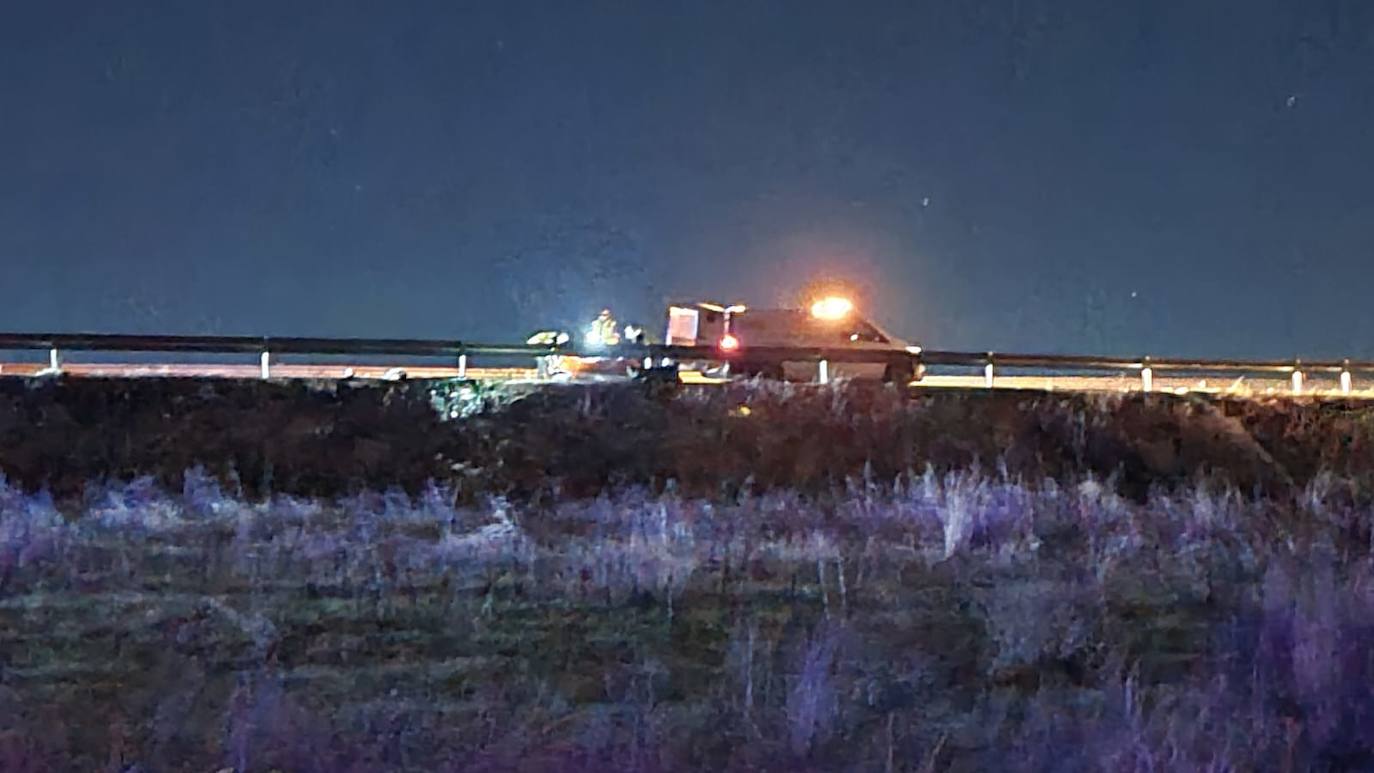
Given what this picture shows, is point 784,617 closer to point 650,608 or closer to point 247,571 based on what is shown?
point 650,608

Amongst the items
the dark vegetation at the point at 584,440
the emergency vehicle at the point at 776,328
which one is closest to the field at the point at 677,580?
the dark vegetation at the point at 584,440

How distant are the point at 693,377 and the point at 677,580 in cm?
1155

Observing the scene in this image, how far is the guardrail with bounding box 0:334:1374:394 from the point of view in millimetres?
17766

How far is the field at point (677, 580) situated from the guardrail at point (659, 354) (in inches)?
93.7

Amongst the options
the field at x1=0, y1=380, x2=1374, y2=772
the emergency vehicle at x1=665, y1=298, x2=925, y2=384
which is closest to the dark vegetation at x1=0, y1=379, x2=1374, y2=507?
the field at x1=0, y1=380, x2=1374, y2=772

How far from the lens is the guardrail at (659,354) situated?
17.8 m

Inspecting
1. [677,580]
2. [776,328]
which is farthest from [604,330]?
[677,580]

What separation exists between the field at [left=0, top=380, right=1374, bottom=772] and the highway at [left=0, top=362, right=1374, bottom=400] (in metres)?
0.85

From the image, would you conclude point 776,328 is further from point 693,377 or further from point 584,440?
point 584,440

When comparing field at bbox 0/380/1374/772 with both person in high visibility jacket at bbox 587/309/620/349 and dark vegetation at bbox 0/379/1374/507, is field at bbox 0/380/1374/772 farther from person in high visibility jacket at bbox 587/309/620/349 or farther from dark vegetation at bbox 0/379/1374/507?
person in high visibility jacket at bbox 587/309/620/349

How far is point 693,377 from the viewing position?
20.6 meters

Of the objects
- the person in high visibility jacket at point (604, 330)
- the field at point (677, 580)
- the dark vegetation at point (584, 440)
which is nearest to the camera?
the field at point (677, 580)

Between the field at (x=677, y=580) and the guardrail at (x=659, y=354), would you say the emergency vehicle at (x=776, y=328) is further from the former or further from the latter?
the field at (x=677, y=580)

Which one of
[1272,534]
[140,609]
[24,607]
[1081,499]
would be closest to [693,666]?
[140,609]
